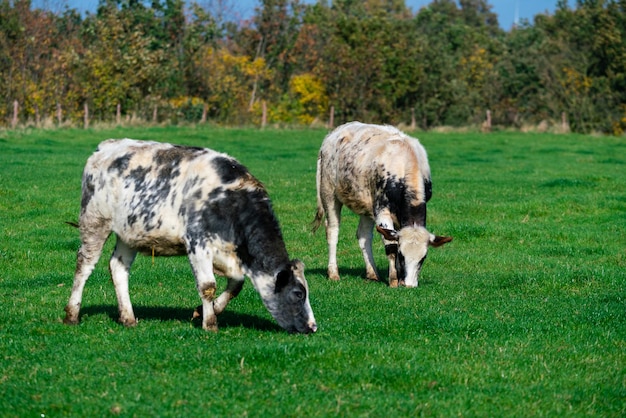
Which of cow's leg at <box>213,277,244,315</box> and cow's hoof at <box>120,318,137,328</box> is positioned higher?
cow's leg at <box>213,277,244,315</box>

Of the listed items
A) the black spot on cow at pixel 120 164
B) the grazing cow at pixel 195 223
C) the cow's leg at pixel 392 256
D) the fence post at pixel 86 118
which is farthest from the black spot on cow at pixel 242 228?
the fence post at pixel 86 118

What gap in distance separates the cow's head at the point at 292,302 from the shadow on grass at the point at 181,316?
43 centimetres

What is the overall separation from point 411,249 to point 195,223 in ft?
14.4

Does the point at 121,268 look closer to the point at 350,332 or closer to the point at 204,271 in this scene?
the point at 204,271

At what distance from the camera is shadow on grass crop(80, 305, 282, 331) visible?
34.6 feet

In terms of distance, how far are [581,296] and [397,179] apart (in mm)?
3160

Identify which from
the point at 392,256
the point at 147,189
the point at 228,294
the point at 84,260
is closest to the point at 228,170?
the point at 147,189

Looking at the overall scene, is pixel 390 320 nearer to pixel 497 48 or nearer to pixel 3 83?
pixel 3 83

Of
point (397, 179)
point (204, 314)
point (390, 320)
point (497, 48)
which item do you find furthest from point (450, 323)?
point (497, 48)

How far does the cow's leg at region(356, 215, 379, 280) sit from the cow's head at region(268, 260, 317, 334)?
4.96m

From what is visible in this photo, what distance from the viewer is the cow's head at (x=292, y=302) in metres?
9.81

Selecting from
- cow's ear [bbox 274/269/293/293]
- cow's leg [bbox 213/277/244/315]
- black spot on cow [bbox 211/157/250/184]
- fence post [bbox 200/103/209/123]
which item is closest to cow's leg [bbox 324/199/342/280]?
cow's leg [bbox 213/277/244/315]

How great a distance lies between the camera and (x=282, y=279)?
9797 millimetres

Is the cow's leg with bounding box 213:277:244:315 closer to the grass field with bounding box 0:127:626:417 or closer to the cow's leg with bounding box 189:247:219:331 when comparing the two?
the grass field with bounding box 0:127:626:417
